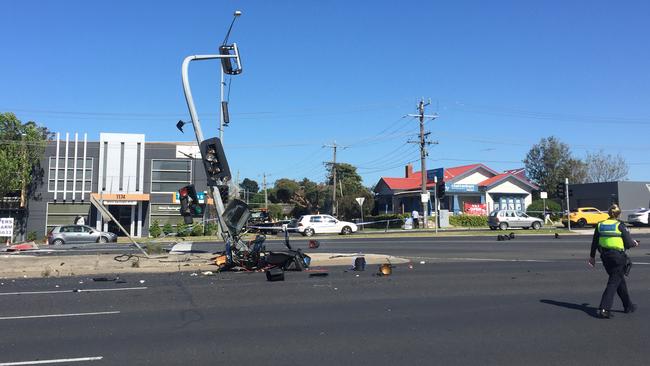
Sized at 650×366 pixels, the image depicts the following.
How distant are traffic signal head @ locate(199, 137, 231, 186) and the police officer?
1017 cm

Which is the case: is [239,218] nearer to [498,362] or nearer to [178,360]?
[178,360]

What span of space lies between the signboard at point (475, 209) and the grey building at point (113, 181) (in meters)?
28.9

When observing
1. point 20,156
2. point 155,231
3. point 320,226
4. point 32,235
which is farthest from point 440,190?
point 20,156

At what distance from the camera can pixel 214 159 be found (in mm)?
15391

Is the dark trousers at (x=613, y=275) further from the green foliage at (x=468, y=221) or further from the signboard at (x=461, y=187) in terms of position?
the signboard at (x=461, y=187)

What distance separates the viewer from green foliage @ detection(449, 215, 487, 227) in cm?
5056

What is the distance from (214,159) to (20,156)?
3120cm

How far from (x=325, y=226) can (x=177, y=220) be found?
13.2 metres

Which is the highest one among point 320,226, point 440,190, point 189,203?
point 440,190

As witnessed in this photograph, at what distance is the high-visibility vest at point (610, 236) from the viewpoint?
7.96 meters

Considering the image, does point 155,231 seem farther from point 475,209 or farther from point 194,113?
point 475,209

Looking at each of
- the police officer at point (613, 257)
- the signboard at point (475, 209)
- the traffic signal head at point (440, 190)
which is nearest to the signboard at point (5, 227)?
the traffic signal head at point (440, 190)

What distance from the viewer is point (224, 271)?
561 inches

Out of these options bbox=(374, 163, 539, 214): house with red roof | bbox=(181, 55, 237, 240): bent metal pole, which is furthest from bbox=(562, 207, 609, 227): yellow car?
bbox=(181, 55, 237, 240): bent metal pole
